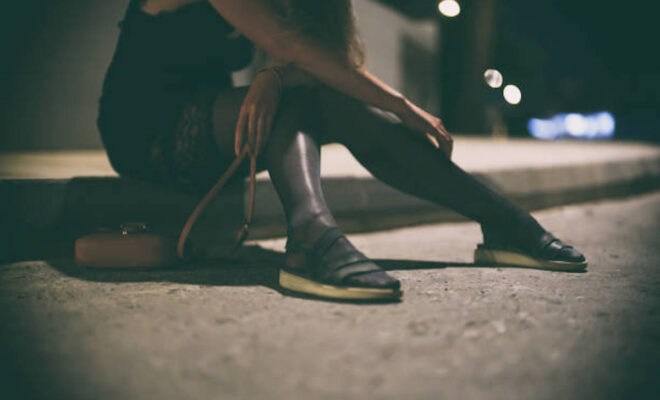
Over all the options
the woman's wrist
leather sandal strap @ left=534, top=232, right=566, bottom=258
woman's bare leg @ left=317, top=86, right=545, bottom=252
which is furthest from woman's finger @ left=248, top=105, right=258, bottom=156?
leather sandal strap @ left=534, top=232, right=566, bottom=258

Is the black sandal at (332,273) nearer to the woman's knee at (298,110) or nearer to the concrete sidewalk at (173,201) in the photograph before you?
the woman's knee at (298,110)

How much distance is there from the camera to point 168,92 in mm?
1767

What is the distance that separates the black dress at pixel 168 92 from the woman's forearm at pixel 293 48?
0.23 m

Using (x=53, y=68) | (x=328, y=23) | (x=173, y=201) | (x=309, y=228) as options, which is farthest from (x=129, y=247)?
(x=53, y=68)

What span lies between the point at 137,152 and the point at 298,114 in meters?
0.56

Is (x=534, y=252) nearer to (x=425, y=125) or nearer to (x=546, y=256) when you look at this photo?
(x=546, y=256)

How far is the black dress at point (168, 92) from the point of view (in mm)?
1721

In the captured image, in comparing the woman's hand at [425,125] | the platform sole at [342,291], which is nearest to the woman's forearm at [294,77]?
the woman's hand at [425,125]

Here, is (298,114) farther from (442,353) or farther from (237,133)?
(442,353)

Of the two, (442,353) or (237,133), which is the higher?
(237,133)

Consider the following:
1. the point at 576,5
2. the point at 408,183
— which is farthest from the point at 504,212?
the point at 576,5

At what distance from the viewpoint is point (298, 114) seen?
62.8 inches

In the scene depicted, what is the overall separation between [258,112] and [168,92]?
1.26 feet

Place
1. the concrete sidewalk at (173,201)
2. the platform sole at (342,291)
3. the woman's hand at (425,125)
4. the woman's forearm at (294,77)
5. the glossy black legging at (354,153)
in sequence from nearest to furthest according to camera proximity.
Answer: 1. the platform sole at (342,291)
2. the glossy black legging at (354,153)
3. the woman's forearm at (294,77)
4. the woman's hand at (425,125)
5. the concrete sidewalk at (173,201)
